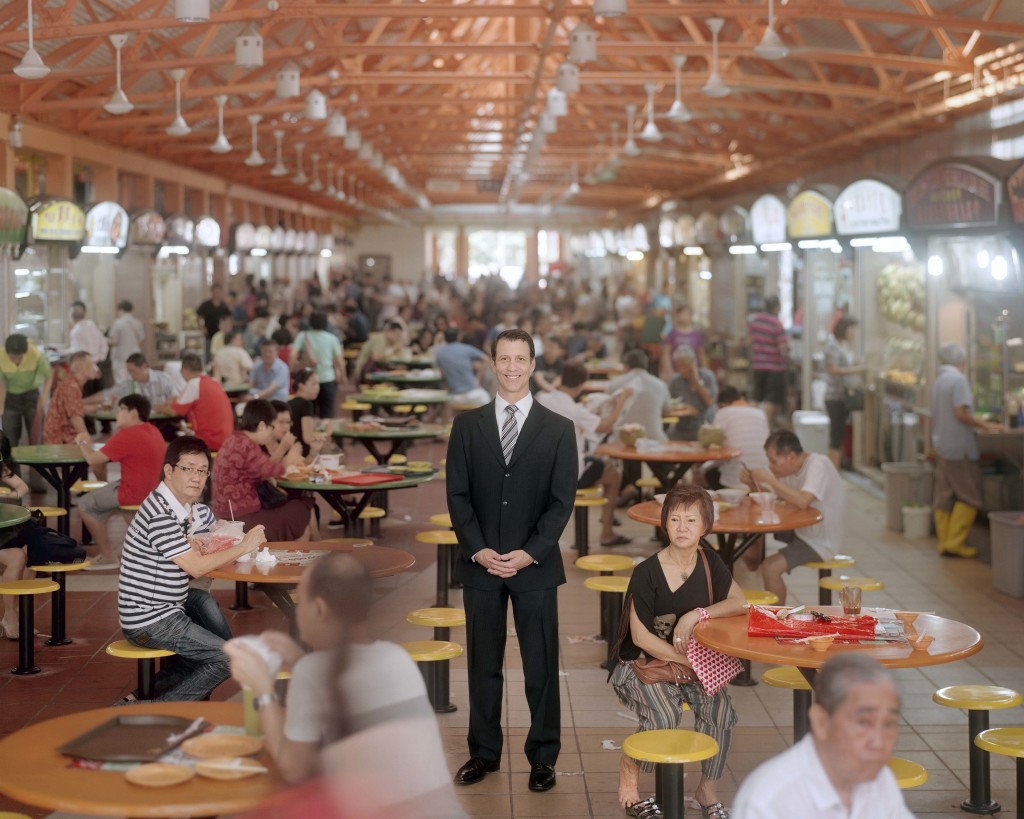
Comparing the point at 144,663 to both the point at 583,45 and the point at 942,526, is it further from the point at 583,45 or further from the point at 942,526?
the point at 583,45

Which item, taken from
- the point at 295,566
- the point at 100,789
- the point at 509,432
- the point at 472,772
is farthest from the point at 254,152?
the point at 100,789

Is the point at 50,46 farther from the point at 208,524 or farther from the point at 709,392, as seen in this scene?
the point at 208,524

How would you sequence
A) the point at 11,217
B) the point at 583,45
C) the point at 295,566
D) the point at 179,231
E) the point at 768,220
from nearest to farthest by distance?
the point at 295,566 → the point at 583,45 → the point at 11,217 → the point at 768,220 → the point at 179,231

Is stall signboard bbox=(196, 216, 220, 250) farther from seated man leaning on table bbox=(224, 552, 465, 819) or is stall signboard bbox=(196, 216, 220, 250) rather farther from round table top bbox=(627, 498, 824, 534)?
seated man leaning on table bbox=(224, 552, 465, 819)

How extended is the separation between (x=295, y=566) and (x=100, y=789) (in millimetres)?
2695

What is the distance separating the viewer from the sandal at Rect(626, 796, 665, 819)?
5.00m

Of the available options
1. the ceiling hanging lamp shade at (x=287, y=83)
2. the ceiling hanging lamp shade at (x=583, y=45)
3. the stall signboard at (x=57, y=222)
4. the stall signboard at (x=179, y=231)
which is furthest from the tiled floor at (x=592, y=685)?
the stall signboard at (x=179, y=231)

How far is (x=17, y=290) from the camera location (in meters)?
13.9

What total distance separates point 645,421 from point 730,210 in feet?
29.4

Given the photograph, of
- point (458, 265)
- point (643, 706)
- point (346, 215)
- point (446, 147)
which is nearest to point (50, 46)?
point (643, 706)

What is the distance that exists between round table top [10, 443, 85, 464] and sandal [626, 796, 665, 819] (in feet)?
17.6

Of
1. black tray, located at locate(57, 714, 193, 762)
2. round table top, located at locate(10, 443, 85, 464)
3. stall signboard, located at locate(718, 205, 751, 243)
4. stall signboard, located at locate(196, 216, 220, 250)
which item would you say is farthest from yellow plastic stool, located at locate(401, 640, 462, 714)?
stall signboard, located at locate(196, 216, 220, 250)

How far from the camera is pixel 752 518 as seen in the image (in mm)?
7227

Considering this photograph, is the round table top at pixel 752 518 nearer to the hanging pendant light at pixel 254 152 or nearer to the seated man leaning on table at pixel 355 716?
the seated man leaning on table at pixel 355 716
